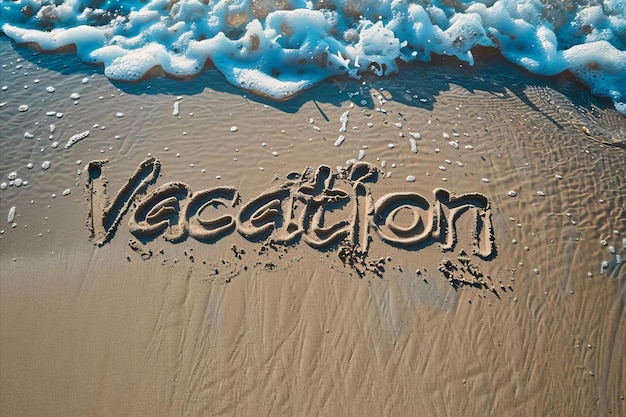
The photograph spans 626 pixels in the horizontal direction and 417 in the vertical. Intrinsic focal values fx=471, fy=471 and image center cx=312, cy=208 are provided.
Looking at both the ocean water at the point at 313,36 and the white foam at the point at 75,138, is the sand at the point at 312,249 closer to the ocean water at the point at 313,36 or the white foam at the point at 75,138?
the white foam at the point at 75,138

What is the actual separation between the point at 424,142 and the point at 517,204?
95 cm

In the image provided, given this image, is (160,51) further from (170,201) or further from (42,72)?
(170,201)

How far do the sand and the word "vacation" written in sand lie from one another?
18 millimetres

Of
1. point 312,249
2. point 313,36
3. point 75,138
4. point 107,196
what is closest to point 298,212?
point 312,249

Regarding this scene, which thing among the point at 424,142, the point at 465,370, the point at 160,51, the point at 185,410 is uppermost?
the point at 160,51

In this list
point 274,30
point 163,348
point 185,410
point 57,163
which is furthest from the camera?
point 274,30

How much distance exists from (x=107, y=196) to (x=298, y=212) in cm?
155

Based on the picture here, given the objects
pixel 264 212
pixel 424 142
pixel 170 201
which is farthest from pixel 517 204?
pixel 170 201

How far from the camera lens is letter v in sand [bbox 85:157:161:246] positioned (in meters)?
3.62

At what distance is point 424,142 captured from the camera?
4211 mm

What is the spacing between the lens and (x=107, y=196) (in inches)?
150

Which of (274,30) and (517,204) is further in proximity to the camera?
(274,30)

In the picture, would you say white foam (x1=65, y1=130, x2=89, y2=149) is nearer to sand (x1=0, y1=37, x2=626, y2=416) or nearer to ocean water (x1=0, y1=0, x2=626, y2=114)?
sand (x1=0, y1=37, x2=626, y2=416)

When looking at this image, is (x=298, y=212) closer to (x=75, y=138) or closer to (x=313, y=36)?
(x=75, y=138)
